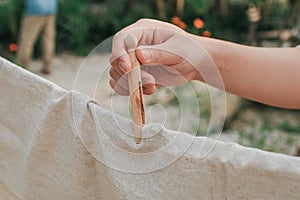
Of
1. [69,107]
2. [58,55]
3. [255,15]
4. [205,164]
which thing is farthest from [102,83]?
[58,55]

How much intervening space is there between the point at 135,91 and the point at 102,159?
137 millimetres

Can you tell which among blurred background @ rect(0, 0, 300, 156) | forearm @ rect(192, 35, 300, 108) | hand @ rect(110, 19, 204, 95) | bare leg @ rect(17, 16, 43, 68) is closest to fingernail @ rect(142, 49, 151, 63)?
hand @ rect(110, 19, 204, 95)

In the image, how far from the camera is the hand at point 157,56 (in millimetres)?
745

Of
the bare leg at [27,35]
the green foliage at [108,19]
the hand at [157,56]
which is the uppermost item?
the hand at [157,56]

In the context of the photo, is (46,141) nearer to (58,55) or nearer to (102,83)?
(102,83)

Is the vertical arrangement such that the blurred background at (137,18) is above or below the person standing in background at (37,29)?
below

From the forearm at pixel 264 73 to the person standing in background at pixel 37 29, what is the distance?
12.5 ft

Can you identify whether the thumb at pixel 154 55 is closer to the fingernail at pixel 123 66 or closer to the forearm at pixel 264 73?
the fingernail at pixel 123 66

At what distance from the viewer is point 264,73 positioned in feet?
3.09

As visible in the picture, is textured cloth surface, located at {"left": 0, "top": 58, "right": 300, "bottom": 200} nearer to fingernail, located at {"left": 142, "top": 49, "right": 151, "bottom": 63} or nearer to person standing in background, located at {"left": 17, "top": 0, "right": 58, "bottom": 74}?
fingernail, located at {"left": 142, "top": 49, "right": 151, "bottom": 63}

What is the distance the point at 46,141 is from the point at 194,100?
23 centimetres

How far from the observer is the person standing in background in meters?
4.65

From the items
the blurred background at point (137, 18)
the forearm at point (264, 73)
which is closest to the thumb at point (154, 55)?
the forearm at point (264, 73)

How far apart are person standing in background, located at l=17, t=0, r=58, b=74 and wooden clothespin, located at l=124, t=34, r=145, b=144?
398cm
